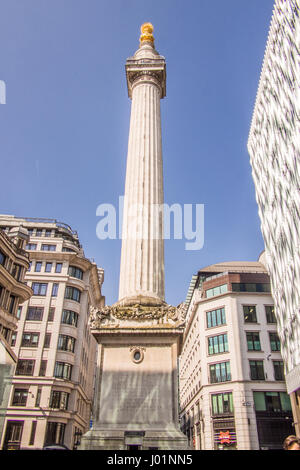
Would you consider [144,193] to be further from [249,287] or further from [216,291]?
[249,287]

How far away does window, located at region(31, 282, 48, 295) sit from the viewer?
53781mm

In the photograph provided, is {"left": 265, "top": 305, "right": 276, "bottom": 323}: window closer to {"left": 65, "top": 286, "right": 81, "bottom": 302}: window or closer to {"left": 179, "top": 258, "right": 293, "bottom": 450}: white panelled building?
{"left": 179, "top": 258, "right": 293, "bottom": 450}: white panelled building

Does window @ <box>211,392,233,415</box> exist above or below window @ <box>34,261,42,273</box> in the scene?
below

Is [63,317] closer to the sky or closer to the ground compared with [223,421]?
closer to the sky

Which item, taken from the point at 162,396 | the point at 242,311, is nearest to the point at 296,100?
the point at 242,311

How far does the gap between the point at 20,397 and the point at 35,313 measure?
11184 millimetres

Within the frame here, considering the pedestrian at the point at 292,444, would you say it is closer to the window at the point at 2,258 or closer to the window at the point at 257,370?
the window at the point at 2,258

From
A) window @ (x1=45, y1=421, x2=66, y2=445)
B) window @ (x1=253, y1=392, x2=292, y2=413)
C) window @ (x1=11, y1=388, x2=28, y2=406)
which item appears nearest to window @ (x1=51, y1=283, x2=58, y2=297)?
window @ (x1=11, y1=388, x2=28, y2=406)

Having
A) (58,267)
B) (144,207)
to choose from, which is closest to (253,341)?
(58,267)

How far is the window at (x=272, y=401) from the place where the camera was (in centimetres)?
4419

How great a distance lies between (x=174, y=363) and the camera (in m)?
17.0
